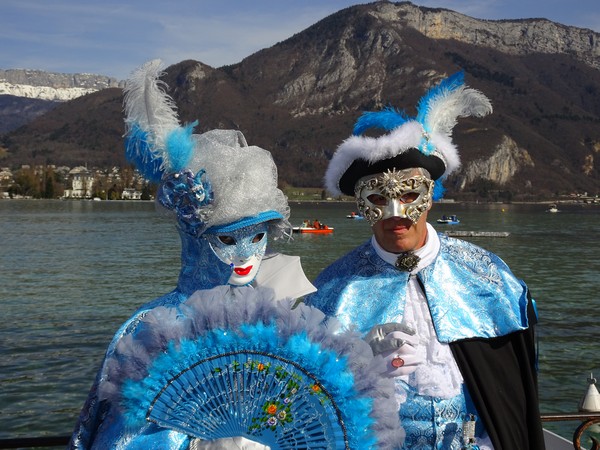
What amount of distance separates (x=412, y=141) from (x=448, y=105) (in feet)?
1.61

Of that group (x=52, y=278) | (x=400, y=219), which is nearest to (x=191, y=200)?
(x=400, y=219)

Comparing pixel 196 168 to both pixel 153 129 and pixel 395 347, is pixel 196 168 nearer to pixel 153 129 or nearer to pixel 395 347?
pixel 153 129

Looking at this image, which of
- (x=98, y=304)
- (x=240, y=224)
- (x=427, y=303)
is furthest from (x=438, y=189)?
(x=98, y=304)

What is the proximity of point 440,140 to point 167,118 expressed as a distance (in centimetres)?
140

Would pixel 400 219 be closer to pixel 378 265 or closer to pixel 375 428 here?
pixel 378 265

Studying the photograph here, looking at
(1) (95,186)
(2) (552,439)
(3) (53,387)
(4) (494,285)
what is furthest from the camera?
(1) (95,186)

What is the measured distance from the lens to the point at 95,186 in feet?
595

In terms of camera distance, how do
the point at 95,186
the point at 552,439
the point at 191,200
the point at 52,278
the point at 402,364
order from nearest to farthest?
the point at 191,200, the point at 402,364, the point at 552,439, the point at 52,278, the point at 95,186

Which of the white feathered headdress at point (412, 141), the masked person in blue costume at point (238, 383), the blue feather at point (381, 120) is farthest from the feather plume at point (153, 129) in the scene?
the blue feather at point (381, 120)

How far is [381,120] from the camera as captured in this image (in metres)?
3.69

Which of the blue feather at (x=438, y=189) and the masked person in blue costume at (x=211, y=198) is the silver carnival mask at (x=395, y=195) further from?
the masked person in blue costume at (x=211, y=198)

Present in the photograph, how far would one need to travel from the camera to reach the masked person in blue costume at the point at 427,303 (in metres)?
3.25

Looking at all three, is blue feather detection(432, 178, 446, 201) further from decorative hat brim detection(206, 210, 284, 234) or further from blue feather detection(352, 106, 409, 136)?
decorative hat brim detection(206, 210, 284, 234)

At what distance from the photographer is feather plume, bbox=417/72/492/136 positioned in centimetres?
382
